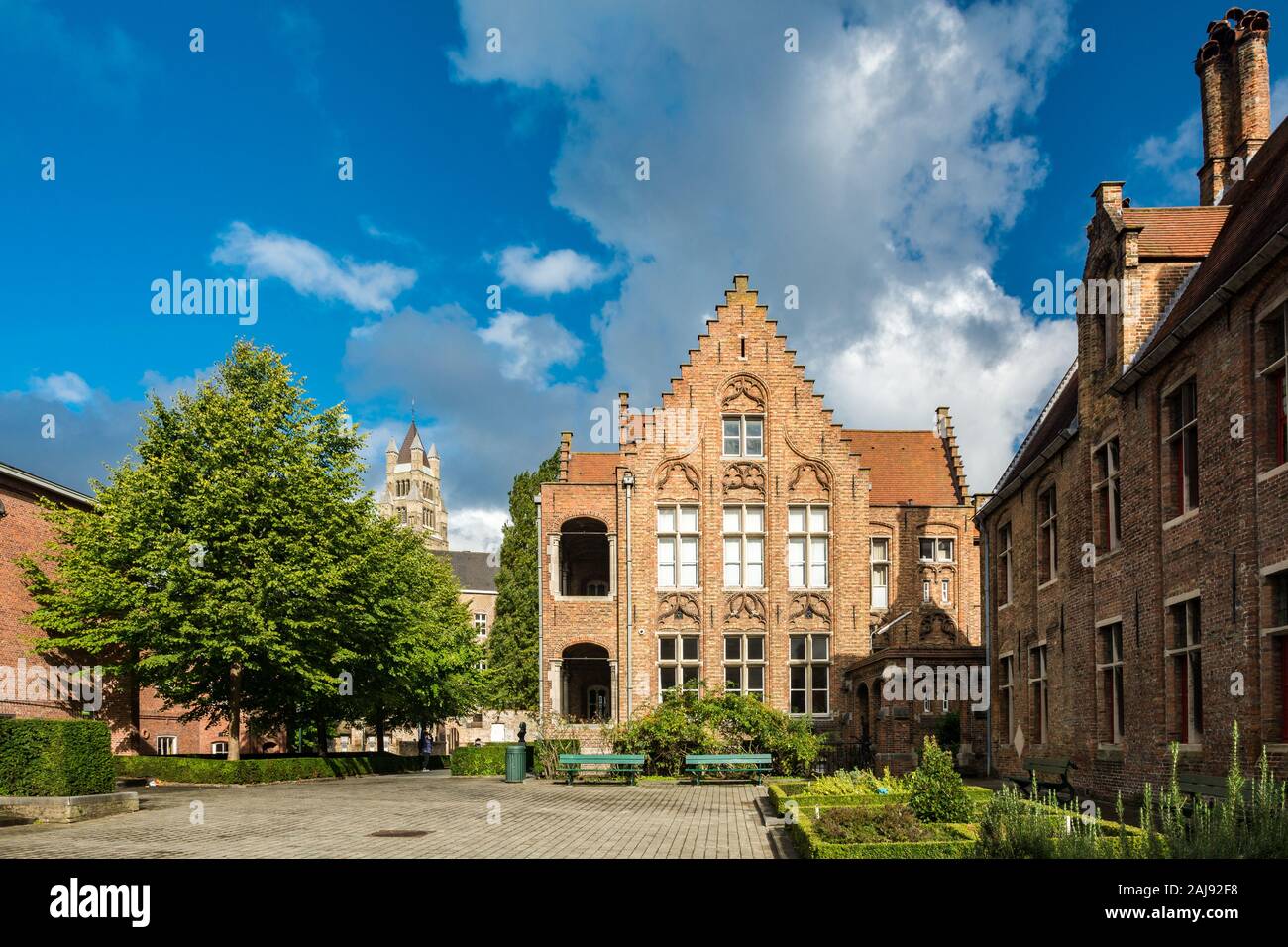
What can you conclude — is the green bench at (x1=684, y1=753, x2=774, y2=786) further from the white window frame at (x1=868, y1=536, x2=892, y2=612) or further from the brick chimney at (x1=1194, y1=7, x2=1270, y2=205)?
the brick chimney at (x1=1194, y1=7, x2=1270, y2=205)

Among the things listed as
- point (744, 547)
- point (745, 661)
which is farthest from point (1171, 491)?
point (745, 661)

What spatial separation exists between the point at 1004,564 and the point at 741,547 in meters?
12.3

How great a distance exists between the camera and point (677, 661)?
39.4 meters

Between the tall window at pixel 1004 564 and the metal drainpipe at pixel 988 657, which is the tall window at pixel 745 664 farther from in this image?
the tall window at pixel 1004 564

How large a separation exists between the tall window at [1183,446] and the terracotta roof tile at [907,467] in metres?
24.3

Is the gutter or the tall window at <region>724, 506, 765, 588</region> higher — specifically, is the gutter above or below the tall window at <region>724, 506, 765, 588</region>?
above

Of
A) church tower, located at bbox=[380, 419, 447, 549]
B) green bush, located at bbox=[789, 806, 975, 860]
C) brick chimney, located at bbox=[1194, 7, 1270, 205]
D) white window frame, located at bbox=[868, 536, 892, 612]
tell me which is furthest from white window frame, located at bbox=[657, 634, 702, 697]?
church tower, located at bbox=[380, 419, 447, 549]

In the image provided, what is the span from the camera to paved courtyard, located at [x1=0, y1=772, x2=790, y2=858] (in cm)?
1483

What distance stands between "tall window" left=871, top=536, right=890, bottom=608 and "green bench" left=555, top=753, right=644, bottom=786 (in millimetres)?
14561

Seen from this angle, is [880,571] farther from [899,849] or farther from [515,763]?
[899,849]

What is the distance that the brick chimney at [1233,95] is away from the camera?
2200 cm

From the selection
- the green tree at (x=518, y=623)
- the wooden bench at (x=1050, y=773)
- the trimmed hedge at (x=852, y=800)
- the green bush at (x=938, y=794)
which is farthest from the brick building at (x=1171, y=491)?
the green tree at (x=518, y=623)

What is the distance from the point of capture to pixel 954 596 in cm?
4244
